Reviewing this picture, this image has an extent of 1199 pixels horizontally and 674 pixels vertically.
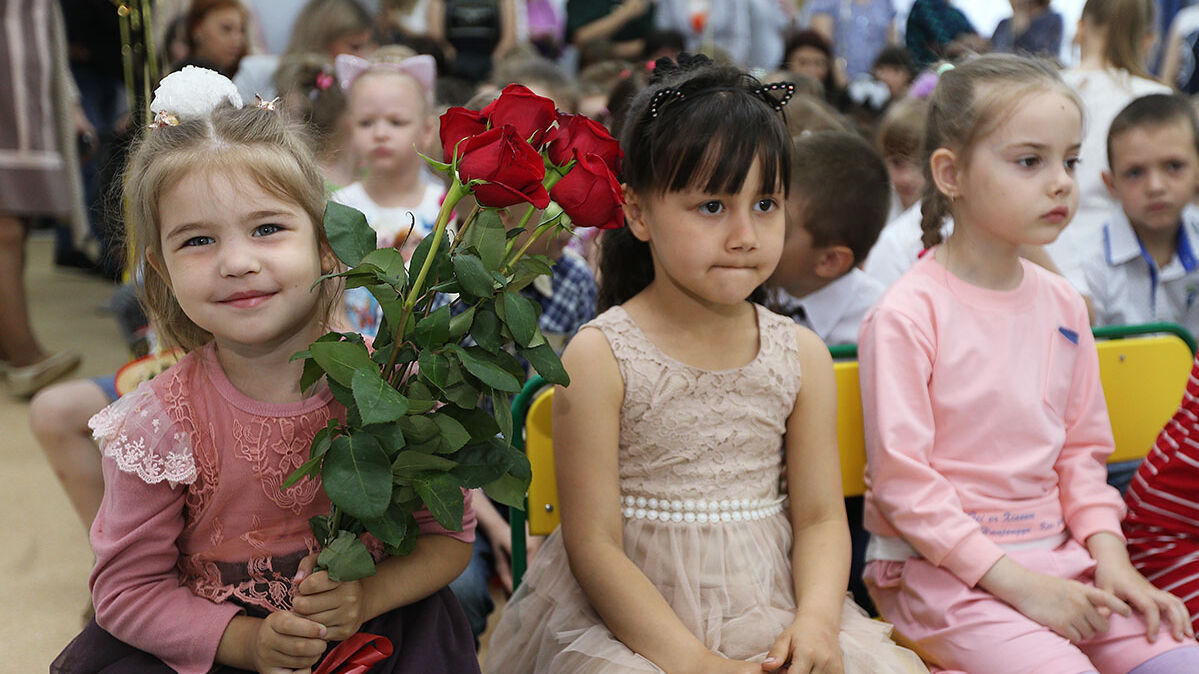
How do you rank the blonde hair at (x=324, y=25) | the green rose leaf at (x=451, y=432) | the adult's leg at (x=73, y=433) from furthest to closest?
1. the blonde hair at (x=324, y=25)
2. the adult's leg at (x=73, y=433)
3. the green rose leaf at (x=451, y=432)

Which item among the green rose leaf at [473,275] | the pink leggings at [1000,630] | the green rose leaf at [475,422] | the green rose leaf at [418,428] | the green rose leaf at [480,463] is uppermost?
the green rose leaf at [473,275]

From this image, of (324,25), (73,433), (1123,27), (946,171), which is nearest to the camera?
(946,171)

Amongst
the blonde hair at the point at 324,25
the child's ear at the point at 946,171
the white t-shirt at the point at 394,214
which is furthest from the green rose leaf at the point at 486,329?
the blonde hair at the point at 324,25

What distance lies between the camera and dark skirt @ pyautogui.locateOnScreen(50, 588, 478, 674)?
142 centimetres

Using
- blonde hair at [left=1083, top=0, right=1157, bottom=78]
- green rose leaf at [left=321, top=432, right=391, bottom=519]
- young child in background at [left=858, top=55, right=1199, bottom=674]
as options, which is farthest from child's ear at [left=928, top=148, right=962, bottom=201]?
blonde hair at [left=1083, top=0, right=1157, bottom=78]

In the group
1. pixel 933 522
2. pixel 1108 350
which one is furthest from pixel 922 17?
pixel 933 522

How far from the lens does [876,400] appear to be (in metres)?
1.77

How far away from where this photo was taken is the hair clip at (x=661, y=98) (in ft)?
5.24

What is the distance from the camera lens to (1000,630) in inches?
63.6

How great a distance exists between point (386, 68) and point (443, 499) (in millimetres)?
2365

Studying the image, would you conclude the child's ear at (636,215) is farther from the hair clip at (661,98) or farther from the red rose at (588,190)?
the red rose at (588,190)

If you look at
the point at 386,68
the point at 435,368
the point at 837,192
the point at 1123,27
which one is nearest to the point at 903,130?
the point at 1123,27

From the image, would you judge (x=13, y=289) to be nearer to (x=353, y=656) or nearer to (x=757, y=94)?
(x=353, y=656)

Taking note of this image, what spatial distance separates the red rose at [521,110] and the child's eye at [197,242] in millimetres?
429
